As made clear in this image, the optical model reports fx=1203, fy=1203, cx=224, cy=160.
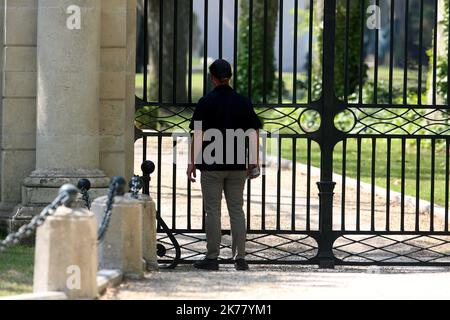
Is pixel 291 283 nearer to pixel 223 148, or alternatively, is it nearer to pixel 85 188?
pixel 223 148

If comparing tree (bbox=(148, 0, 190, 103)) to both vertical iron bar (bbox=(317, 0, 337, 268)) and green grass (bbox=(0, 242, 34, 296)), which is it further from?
green grass (bbox=(0, 242, 34, 296))

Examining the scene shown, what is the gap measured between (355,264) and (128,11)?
3379 mm

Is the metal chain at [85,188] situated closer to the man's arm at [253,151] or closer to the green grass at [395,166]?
the man's arm at [253,151]

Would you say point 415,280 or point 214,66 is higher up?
point 214,66

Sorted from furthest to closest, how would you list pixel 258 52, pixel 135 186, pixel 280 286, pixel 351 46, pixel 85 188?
pixel 258 52, pixel 351 46, pixel 85 188, pixel 135 186, pixel 280 286

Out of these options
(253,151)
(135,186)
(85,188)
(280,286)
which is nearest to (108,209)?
(135,186)

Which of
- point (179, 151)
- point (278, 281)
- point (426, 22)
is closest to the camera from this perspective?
point (278, 281)

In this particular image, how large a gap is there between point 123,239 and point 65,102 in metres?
2.39

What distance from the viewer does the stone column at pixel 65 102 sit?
11.3m

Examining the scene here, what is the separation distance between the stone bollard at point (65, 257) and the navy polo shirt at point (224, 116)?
2.98 meters

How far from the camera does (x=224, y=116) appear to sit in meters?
11.0
